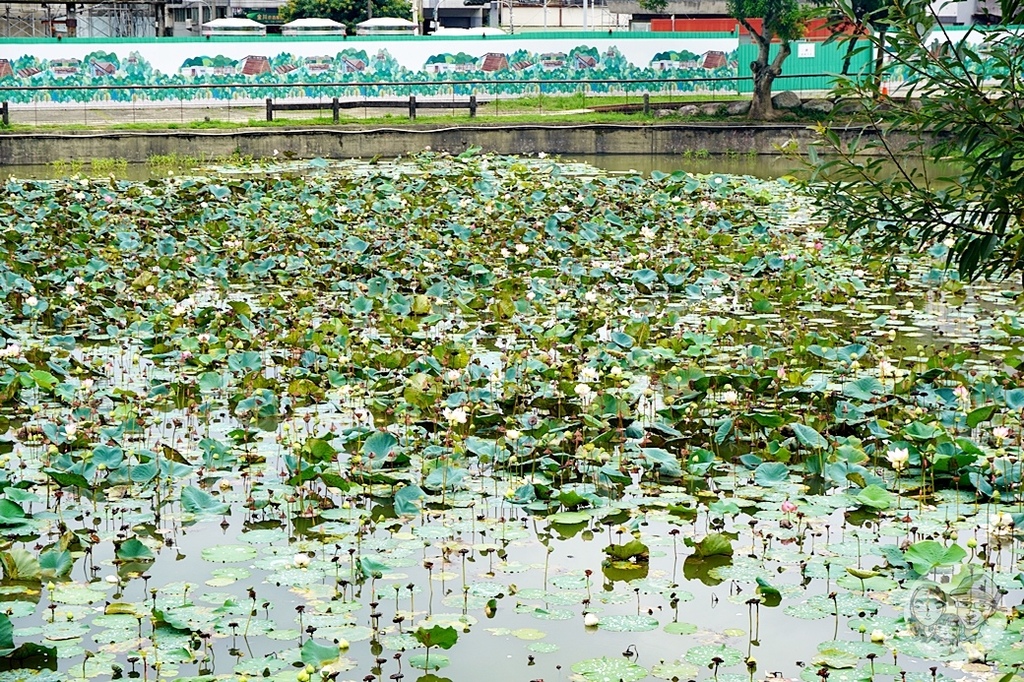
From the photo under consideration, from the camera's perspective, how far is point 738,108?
2394cm

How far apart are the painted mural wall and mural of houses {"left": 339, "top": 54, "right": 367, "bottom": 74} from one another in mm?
19

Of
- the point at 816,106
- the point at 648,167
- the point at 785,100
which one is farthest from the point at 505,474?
the point at 785,100

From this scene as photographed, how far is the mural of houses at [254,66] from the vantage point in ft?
76.8

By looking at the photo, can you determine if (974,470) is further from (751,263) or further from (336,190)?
(336,190)

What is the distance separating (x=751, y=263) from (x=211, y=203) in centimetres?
518

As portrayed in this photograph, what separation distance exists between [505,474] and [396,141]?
15.5 meters

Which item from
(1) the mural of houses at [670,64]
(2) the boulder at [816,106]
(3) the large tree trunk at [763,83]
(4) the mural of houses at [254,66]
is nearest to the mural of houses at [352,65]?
(4) the mural of houses at [254,66]

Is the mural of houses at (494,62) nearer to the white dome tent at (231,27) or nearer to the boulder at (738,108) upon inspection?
the boulder at (738,108)

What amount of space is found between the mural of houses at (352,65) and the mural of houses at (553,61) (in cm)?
359

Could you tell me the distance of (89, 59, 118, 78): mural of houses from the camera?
2262cm

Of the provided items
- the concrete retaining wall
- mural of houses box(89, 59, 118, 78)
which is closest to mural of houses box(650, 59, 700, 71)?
the concrete retaining wall

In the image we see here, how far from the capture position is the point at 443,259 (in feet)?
28.3

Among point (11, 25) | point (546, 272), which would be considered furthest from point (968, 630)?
point (11, 25)

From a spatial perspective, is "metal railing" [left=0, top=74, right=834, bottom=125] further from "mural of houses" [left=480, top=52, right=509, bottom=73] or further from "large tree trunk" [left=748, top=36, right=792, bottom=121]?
"large tree trunk" [left=748, top=36, right=792, bottom=121]
